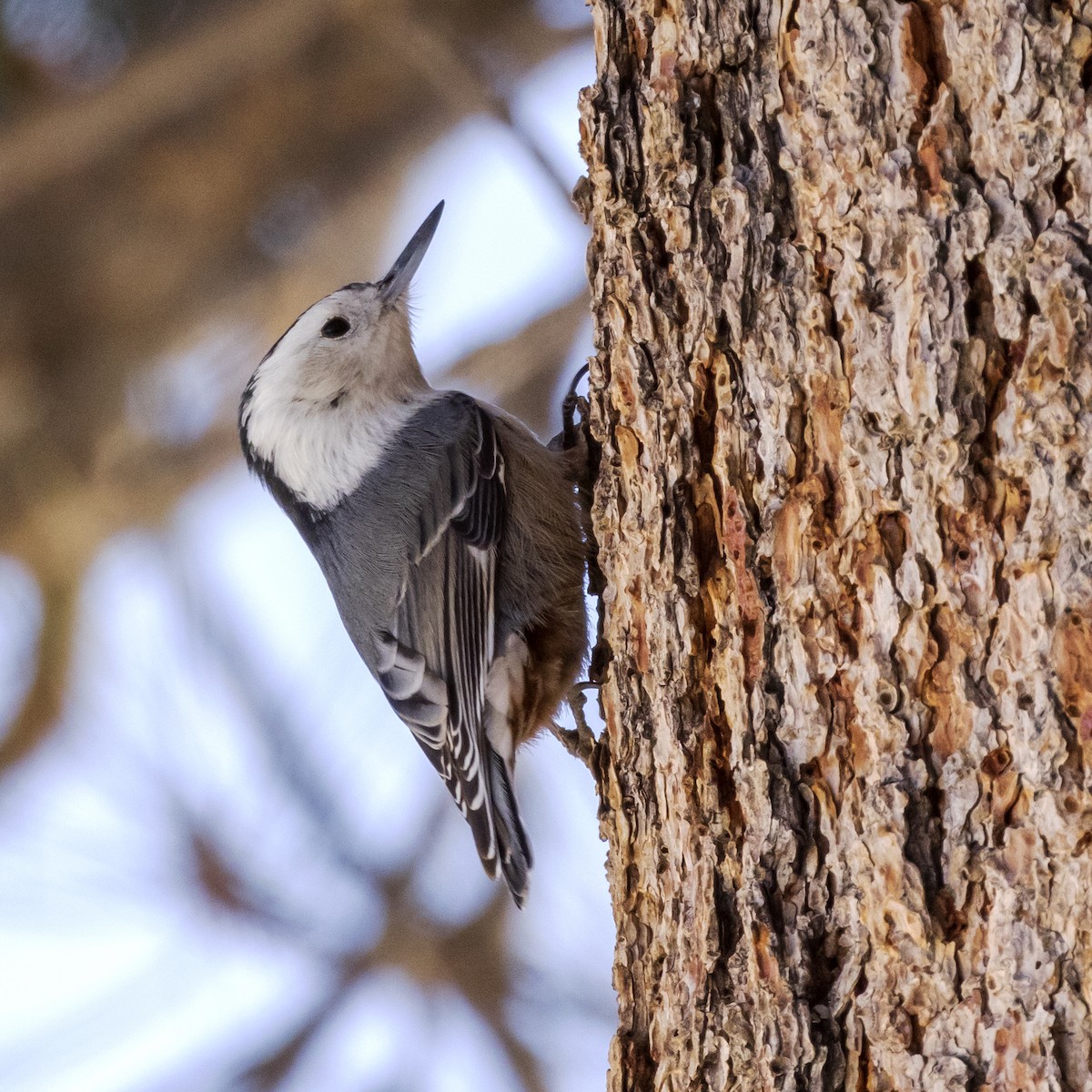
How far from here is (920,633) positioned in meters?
1.27

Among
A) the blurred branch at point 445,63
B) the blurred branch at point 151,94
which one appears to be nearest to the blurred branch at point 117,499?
the blurred branch at point 445,63

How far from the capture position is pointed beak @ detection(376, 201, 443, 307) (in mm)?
2654

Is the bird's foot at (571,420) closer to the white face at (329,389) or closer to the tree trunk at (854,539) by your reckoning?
the white face at (329,389)

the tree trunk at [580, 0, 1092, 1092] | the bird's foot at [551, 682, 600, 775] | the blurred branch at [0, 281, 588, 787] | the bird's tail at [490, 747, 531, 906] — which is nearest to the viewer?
the tree trunk at [580, 0, 1092, 1092]

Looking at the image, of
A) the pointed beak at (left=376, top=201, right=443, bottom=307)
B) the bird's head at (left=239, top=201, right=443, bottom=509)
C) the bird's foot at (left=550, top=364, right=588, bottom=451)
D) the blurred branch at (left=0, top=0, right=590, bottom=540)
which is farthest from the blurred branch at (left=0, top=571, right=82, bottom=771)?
the bird's foot at (left=550, top=364, right=588, bottom=451)

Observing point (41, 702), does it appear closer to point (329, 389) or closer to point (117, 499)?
point (117, 499)

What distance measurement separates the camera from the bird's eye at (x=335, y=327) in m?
2.60

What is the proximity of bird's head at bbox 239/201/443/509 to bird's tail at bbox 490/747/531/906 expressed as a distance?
0.73 m

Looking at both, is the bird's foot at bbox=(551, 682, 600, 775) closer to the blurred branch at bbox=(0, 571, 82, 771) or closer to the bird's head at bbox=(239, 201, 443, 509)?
the bird's head at bbox=(239, 201, 443, 509)

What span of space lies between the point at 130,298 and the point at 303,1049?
171 cm

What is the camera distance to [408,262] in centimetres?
265

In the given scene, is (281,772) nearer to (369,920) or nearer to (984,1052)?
(369,920)

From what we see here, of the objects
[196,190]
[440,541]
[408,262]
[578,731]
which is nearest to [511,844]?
[578,731]

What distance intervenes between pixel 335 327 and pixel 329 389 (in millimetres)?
130
